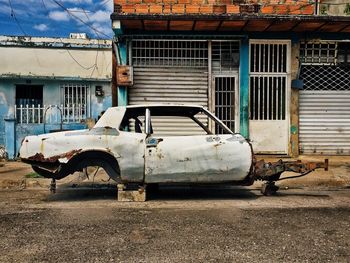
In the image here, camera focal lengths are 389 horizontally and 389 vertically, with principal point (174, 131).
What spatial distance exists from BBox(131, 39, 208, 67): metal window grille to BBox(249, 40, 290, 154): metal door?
1570 millimetres

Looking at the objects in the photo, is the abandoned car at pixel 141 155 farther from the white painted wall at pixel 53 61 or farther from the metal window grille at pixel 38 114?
the white painted wall at pixel 53 61

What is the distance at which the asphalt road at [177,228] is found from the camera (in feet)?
12.4

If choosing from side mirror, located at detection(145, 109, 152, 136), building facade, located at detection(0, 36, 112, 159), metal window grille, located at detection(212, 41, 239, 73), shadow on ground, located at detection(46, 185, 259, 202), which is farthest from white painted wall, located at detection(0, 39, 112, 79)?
side mirror, located at detection(145, 109, 152, 136)

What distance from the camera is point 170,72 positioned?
38.5 feet

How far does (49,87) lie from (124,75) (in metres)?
3.07

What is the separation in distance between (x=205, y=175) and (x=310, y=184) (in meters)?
3.12

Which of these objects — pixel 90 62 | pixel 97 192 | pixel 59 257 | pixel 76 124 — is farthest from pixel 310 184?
pixel 90 62

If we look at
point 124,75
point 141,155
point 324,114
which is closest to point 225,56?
point 124,75

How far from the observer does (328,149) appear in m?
11.9

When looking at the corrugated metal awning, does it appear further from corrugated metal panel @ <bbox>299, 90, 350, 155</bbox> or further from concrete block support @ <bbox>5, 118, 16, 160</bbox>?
concrete block support @ <bbox>5, 118, 16, 160</bbox>

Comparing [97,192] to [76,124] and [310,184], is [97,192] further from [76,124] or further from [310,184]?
[76,124]

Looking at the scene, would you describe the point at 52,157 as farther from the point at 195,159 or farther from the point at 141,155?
the point at 195,159

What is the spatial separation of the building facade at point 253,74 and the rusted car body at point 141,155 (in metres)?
5.26

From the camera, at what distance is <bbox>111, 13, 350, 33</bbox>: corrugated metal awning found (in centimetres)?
1041
